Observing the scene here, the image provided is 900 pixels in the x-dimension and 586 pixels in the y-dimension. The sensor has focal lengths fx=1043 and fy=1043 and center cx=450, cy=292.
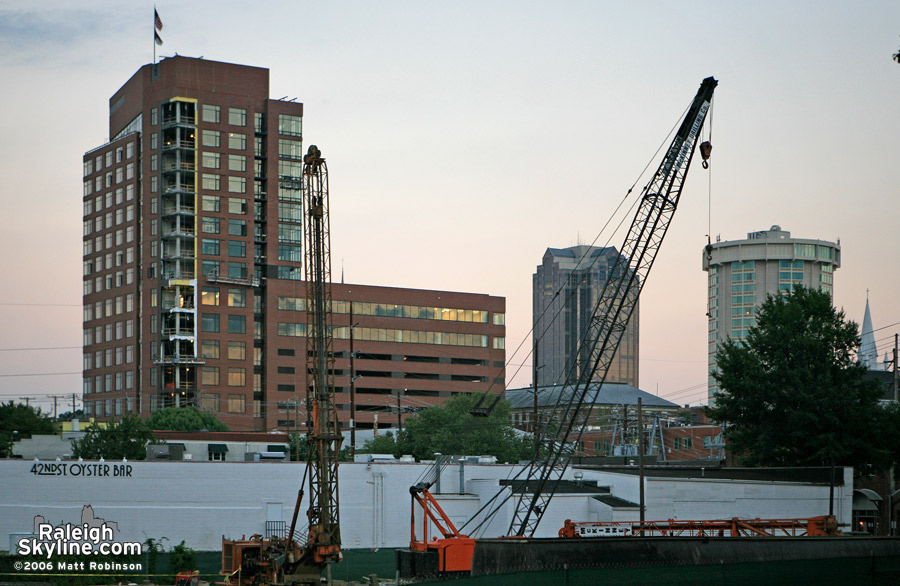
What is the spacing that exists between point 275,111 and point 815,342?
349 feet

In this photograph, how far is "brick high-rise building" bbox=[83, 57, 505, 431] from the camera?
161625 millimetres

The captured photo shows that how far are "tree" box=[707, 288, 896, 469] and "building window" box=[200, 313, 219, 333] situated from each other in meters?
93.8

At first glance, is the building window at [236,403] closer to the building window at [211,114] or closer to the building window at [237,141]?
the building window at [237,141]

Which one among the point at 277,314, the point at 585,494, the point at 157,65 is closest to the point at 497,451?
the point at 585,494

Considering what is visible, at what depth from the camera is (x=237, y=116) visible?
16662 cm

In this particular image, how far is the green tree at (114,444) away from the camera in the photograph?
92.8m

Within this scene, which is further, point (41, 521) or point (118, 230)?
point (118, 230)

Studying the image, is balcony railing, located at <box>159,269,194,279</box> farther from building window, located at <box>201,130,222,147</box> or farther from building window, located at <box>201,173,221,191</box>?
building window, located at <box>201,130,222,147</box>

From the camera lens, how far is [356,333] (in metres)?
175

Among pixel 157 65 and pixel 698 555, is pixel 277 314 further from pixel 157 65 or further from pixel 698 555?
pixel 698 555

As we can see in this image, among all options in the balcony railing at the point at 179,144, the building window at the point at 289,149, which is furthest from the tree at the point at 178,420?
the building window at the point at 289,149

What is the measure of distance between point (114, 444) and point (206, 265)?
73.1 m

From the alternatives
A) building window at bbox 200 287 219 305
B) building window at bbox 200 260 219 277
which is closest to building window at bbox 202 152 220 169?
building window at bbox 200 260 219 277

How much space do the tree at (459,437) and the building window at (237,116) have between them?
71009mm
